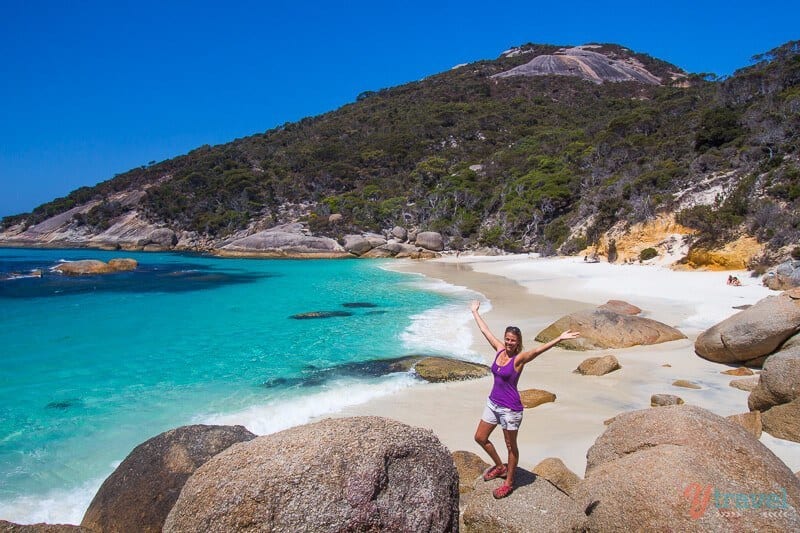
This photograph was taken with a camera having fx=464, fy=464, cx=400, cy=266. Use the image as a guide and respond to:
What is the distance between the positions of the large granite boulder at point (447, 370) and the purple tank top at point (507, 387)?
5.51 metres

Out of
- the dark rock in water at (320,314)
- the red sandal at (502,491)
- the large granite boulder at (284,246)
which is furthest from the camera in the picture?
the large granite boulder at (284,246)

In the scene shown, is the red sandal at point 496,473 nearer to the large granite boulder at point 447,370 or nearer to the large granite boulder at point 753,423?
the large granite boulder at point 753,423

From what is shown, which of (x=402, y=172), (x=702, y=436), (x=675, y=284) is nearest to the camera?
(x=702, y=436)

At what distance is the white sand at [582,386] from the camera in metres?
6.70

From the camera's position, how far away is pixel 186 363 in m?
12.6

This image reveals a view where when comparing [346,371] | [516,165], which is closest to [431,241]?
[516,165]

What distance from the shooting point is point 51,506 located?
5.99 meters

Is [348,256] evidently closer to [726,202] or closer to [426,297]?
[426,297]

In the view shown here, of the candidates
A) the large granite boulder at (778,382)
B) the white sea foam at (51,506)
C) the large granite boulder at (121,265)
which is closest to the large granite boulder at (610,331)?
the large granite boulder at (778,382)

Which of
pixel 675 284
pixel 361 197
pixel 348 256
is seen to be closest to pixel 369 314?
pixel 675 284

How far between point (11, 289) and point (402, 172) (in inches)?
2313

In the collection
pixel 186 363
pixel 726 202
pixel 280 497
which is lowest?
pixel 186 363

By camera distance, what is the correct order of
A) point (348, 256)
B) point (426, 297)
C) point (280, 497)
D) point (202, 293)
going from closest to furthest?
point (280, 497)
point (426, 297)
point (202, 293)
point (348, 256)

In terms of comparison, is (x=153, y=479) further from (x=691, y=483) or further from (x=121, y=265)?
(x=121, y=265)
